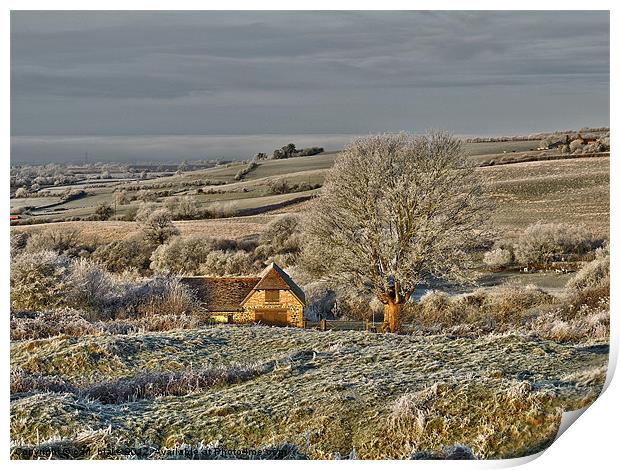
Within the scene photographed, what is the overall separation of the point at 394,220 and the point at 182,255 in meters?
2.89

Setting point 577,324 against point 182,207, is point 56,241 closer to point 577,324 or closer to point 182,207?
point 182,207

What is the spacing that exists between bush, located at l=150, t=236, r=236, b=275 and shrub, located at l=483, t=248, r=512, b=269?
3.97 metres

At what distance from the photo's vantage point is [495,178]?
12.8m

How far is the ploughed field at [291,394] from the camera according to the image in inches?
321

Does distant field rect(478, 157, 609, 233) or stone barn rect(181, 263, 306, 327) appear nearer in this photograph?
stone barn rect(181, 263, 306, 327)

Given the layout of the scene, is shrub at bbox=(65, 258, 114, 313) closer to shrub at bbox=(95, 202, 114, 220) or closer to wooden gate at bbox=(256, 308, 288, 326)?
shrub at bbox=(95, 202, 114, 220)

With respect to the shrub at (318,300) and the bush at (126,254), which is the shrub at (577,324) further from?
the bush at (126,254)

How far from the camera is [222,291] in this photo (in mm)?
11164

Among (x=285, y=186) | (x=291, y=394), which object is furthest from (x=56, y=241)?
(x=291, y=394)

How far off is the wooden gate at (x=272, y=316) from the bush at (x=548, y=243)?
12.2 ft

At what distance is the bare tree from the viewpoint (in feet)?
37.7

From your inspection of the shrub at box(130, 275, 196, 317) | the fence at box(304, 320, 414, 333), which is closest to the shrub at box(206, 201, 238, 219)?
the shrub at box(130, 275, 196, 317)
